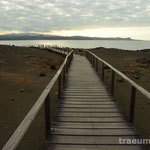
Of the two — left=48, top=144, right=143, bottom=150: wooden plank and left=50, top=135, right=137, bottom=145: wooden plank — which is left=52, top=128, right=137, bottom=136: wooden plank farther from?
left=48, top=144, right=143, bottom=150: wooden plank

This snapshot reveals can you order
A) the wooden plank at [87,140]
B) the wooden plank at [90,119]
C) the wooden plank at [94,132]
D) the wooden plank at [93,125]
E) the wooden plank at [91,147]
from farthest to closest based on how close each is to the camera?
the wooden plank at [90,119]
the wooden plank at [93,125]
the wooden plank at [94,132]
the wooden plank at [87,140]
the wooden plank at [91,147]

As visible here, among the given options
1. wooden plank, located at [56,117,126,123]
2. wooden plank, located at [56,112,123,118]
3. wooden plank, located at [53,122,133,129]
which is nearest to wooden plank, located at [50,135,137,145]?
wooden plank, located at [53,122,133,129]

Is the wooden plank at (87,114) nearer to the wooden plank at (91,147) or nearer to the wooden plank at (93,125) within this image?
the wooden plank at (93,125)

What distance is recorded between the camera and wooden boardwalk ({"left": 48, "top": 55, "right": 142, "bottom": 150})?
9.42ft

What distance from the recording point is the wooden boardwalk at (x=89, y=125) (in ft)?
9.42

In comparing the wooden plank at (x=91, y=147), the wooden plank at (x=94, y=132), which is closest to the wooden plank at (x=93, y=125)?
the wooden plank at (x=94, y=132)

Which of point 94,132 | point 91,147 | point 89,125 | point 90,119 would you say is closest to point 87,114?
point 90,119

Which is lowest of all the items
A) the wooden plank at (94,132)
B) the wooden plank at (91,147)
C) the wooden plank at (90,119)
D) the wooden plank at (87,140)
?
the wooden plank at (91,147)

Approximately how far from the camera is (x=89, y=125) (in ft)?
11.5

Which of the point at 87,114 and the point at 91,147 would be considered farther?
the point at 87,114

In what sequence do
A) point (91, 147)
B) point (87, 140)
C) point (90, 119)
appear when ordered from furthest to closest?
point (90, 119) < point (87, 140) < point (91, 147)

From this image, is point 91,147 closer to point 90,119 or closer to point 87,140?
point 87,140

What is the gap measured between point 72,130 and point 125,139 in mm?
1057

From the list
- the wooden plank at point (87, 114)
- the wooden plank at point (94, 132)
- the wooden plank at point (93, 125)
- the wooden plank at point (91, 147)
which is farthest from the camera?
the wooden plank at point (87, 114)
